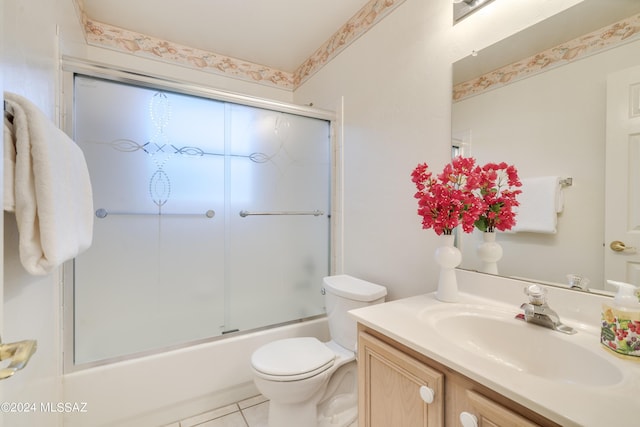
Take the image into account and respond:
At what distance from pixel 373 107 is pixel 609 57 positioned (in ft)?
3.35

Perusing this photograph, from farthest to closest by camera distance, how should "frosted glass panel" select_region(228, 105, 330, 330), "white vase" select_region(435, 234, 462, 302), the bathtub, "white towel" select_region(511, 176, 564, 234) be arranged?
"frosted glass panel" select_region(228, 105, 330, 330) → the bathtub → "white vase" select_region(435, 234, 462, 302) → "white towel" select_region(511, 176, 564, 234)

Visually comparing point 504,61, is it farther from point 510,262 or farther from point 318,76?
point 318,76

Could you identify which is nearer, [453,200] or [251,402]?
[453,200]

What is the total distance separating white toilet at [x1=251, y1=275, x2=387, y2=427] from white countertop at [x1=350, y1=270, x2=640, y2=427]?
462 mm

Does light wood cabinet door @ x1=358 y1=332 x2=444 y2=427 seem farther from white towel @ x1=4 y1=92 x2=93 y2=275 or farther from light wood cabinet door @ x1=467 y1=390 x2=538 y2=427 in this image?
white towel @ x1=4 y1=92 x2=93 y2=275

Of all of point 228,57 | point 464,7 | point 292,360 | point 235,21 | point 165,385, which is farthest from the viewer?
point 228,57

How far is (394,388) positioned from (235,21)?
2256 mm

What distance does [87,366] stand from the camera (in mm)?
1320

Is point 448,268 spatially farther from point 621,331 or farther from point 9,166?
point 9,166

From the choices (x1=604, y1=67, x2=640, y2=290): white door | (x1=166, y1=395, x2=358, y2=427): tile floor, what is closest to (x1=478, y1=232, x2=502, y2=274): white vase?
(x1=604, y1=67, x2=640, y2=290): white door

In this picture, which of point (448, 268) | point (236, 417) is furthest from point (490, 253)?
point (236, 417)

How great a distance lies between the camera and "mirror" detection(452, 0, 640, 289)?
2.71 ft

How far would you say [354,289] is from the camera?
1483 millimetres

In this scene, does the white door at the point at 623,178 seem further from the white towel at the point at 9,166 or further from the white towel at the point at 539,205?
the white towel at the point at 9,166
